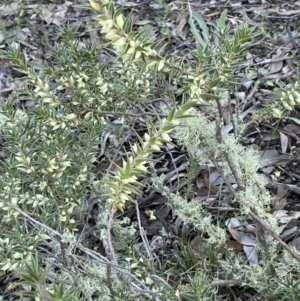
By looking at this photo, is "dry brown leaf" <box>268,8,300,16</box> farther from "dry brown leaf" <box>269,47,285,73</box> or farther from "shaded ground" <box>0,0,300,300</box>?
"dry brown leaf" <box>269,47,285,73</box>

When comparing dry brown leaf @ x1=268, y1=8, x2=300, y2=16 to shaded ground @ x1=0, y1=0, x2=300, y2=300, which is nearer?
shaded ground @ x1=0, y1=0, x2=300, y2=300

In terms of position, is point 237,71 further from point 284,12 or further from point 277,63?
point 284,12

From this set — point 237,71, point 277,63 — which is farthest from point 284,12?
point 237,71

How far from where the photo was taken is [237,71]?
96.3 inches

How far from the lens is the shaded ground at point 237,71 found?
1.89 meters

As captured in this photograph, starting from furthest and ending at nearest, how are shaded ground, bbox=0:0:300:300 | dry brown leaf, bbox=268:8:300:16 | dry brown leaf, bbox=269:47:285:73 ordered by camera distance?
dry brown leaf, bbox=268:8:300:16 < dry brown leaf, bbox=269:47:285:73 < shaded ground, bbox=0:0:300:300

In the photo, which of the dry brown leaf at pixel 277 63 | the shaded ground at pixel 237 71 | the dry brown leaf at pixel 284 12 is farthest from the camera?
the dry brown leaf at pixel 284 12

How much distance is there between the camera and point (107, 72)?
1.65 meters

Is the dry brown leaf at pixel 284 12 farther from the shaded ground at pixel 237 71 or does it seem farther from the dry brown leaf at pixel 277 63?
the dry brown leaf at pixel 277 63

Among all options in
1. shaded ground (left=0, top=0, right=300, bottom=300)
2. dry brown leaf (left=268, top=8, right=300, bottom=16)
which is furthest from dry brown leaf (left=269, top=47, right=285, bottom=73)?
dry brown leaf (left=268, top=8, right=300, bottom=16)

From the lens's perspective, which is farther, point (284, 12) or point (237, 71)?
point (284, 12)

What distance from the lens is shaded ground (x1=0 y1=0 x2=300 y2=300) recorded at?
189cm

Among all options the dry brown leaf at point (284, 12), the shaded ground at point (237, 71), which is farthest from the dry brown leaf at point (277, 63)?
the dry brown leaf at point (284, 12)

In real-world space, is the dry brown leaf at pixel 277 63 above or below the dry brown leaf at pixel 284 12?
below
